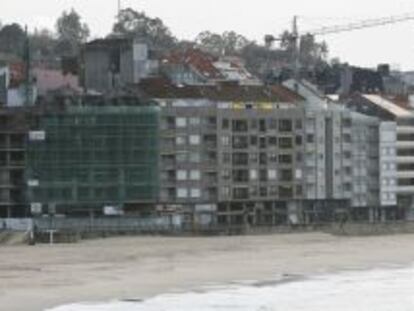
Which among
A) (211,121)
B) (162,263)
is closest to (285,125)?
(211,121)

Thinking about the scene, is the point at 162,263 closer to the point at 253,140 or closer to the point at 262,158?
the point at 253,140

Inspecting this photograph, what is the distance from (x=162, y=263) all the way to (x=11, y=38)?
12588 centimetres

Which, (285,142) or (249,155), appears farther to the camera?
(285,142)

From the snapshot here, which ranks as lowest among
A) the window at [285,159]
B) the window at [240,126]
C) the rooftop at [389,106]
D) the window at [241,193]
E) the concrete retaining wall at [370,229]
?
the concrete retaining wall at [370,229]

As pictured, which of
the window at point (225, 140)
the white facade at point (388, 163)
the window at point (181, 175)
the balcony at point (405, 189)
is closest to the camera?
the window at point (181, 175)

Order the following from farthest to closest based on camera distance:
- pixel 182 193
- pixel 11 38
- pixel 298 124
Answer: pixel 11 38, pixel 298 124, pixel 182 193

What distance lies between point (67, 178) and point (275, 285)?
47.9 metres

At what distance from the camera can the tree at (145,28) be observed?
602ft

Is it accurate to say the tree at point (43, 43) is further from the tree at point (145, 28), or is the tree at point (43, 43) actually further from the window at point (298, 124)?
the window at point (298, 124)

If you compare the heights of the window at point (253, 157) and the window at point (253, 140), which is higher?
the window at point (253, 140)

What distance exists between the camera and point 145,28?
18775cm

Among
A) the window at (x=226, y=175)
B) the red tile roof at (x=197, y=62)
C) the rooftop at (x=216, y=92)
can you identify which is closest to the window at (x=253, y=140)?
the window at (x=226, y=175)

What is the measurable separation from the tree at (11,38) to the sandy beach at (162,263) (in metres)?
97.1

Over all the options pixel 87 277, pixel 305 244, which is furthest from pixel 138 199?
pixel 87 277
